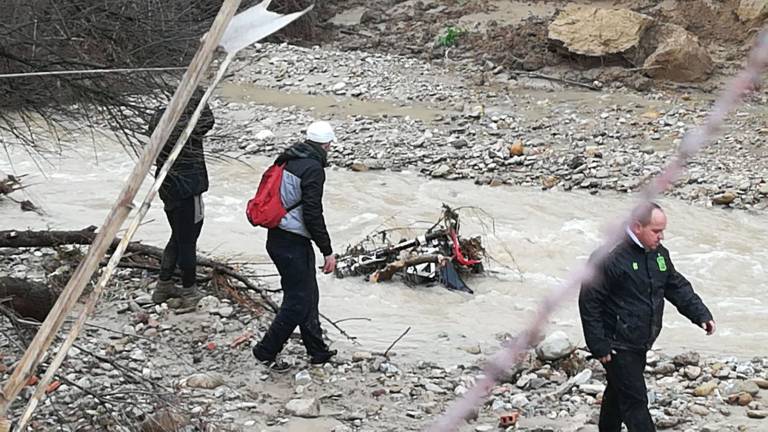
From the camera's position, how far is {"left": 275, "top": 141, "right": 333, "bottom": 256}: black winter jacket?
6082mm

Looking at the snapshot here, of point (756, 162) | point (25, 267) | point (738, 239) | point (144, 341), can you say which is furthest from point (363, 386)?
point (756, 162)

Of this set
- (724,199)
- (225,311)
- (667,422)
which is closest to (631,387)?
(667,422)

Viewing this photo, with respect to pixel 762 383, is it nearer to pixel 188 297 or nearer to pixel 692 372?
pixel 692 372

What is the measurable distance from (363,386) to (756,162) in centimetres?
802

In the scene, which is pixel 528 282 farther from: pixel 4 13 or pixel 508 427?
pixel 4 13

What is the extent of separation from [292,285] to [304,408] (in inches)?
29.3

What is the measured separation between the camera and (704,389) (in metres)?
6.18

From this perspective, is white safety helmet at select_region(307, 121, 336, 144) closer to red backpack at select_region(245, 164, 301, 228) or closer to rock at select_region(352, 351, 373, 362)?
red backpack at select_region(245, 164, 301, 228)

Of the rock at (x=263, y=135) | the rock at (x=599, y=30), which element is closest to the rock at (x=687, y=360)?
the rock at (x=263, y=135)

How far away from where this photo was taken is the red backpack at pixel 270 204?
613 centimetres

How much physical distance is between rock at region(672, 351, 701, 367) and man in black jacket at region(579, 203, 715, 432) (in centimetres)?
175

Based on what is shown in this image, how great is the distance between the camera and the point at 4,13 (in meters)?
5.52

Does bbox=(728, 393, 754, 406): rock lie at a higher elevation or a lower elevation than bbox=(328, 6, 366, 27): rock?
higher

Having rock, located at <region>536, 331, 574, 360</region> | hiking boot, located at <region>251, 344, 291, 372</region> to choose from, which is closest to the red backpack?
hiking boot, located at <region>251, 344, 291, 372</region>
